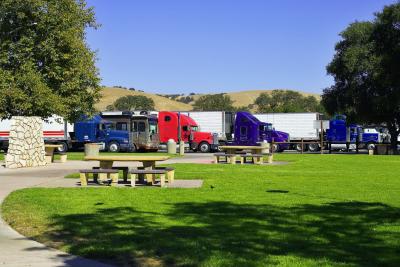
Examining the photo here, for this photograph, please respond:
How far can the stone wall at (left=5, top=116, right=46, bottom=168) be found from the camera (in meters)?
21.5

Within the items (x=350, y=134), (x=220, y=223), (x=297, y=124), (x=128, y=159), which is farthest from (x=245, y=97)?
(x=220, y=223)

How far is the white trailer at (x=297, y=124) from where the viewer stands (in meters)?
45.9

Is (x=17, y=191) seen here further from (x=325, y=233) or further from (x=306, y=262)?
(x=306, y=262)

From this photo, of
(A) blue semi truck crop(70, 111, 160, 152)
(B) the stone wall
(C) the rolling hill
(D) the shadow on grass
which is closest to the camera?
(D) the shadow on grass

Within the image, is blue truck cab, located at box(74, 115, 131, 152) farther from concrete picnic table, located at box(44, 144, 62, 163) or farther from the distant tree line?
the distant tree line

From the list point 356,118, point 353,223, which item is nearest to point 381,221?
point 353,223

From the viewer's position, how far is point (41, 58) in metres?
29.8

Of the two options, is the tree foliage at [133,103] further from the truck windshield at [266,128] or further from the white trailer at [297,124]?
the truck windshield at [266,128]

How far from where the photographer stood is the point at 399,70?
36281 millimetres

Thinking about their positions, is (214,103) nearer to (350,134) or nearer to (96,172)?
(350,134)

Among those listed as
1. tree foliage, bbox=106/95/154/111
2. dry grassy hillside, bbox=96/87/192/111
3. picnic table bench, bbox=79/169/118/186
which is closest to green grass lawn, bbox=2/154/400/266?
picnic table bench, bbox=79/169/118/186

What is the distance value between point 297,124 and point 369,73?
22.7 feet

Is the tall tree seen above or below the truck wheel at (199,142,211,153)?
above

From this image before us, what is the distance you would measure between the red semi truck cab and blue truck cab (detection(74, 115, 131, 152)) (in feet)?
10.4
